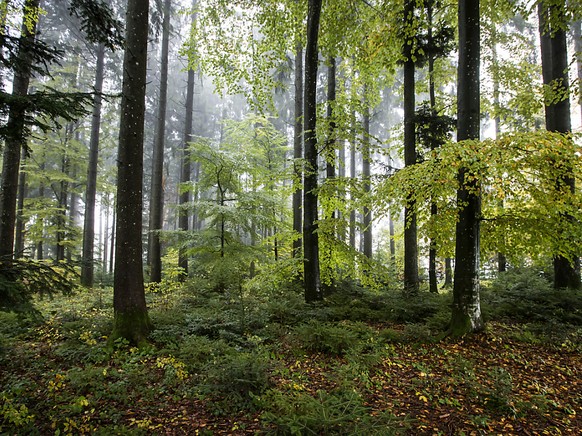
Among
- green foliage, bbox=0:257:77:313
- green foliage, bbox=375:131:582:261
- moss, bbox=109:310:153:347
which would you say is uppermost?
green foliage, bbox=375:131:582:261

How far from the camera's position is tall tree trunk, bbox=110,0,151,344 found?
5.65 meters

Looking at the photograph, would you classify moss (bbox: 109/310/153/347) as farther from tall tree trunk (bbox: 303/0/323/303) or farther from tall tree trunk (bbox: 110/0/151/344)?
tall tree trunk (bbox: 303/0/323/303)

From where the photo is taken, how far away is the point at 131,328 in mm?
5598

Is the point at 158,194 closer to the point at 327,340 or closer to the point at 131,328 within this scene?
the point at 131,328

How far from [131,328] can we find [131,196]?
245 centimetres

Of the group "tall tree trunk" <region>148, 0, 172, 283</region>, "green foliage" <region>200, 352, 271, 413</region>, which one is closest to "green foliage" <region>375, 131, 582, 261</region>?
"green foliage" <region>200, 352, 271, 413</region>

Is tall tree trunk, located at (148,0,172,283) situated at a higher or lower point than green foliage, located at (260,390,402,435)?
higher

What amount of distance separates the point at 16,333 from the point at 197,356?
420cm

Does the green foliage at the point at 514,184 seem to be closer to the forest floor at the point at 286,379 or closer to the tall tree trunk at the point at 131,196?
the forest floor at the point at 286,379

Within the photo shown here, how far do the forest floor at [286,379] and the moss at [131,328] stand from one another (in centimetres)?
18

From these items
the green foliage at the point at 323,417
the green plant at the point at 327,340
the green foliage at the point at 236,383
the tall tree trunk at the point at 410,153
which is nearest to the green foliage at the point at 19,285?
the green foliage at the point at 236,383

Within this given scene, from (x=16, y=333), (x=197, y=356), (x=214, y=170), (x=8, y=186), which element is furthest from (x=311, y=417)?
(x=8, y=186)

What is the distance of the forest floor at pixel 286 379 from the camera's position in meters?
3.45

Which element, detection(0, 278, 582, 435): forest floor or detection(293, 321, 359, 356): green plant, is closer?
detection(0, 278, 582, 435): forest floor
